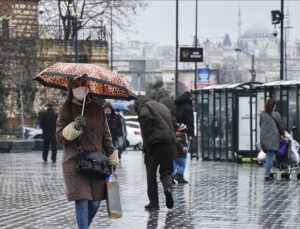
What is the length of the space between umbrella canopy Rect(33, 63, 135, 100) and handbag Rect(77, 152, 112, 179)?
79cm

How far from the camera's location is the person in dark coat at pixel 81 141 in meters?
11.7

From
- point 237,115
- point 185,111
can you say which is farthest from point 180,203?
point 237,115

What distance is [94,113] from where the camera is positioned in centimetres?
1200

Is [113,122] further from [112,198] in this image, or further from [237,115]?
[112,198]

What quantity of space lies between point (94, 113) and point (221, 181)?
13.0 m

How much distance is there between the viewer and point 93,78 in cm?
1208

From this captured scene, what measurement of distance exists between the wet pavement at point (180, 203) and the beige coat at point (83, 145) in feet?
9.72

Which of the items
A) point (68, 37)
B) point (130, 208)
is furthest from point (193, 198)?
point (68, 37)

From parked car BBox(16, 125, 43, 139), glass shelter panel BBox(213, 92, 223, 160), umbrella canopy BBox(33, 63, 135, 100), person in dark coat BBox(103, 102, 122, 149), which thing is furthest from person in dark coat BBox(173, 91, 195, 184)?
parked car BBox(16, 125, 43, 139)

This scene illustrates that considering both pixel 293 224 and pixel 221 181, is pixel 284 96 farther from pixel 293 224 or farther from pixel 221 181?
pixel 293 224

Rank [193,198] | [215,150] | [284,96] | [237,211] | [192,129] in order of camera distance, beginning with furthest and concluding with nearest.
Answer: [215,150], [284,96], [192,129], [193,198], [237,211]

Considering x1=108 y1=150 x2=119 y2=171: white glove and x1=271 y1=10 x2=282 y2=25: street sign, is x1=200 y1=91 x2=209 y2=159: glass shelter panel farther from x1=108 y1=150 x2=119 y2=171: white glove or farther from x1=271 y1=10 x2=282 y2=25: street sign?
x1=108 y1=150 x2=119 y2=171: white glove

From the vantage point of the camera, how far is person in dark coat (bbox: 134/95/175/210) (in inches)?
681

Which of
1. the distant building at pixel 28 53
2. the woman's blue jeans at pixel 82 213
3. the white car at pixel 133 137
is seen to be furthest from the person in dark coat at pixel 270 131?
the white car at pixel 133 137
